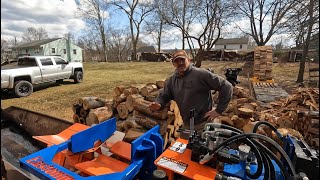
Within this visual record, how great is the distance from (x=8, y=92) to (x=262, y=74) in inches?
523

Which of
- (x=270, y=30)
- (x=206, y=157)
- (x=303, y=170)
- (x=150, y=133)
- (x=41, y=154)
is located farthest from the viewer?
(x=270, y=30)

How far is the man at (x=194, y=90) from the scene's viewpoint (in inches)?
124

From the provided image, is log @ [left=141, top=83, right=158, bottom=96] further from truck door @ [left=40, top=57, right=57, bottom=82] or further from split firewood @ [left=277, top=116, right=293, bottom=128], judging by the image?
truck door @ [left=40, top=57, right=57, bottom=82]

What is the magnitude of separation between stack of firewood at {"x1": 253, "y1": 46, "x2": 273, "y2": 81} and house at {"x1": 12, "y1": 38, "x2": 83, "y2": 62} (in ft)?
104

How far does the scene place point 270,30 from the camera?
2395cm

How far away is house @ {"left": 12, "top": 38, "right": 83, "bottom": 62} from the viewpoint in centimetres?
3544

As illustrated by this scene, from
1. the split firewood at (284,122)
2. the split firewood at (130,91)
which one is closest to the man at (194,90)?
the split firewood at (130,91)

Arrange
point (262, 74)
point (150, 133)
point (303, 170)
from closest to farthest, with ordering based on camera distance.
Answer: point (303, 170), point (150, 133), point (262, 74)

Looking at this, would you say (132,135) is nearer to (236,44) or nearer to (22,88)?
(22,88)

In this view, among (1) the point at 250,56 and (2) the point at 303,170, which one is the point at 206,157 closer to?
(2) the point at 303,170

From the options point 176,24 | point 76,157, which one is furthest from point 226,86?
point 176,24

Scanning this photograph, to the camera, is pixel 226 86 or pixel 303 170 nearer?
pixel 303 170

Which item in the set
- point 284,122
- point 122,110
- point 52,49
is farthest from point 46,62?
point 52,49

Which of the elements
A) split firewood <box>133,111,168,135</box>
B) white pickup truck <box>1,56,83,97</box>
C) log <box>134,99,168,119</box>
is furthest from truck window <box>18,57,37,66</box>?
split firewood <box>133,111,168,135</box>
